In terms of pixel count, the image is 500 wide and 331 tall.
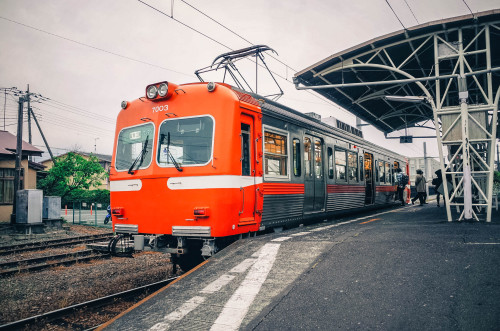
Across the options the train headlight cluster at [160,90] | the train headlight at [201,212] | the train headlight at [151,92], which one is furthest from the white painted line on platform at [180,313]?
the train headlight at [151,92]

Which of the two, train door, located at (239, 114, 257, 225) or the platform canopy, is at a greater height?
the platform canopy

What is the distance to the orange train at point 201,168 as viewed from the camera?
5656 millimetres

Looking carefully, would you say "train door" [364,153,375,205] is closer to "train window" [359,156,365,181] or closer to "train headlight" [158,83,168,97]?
"train window" [359,156,365,181]

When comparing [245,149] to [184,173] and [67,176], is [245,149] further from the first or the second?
[67,176]

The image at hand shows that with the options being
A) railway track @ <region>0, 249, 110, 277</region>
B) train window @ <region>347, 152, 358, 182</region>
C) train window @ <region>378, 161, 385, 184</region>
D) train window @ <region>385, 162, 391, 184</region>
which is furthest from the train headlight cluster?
train window @ <region>385, 162, 391, 184</region>

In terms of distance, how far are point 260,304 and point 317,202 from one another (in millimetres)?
5493

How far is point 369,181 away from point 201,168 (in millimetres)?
9862

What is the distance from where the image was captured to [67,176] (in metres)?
26.6

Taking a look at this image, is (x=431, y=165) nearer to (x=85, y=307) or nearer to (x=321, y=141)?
(x=321, y=141)

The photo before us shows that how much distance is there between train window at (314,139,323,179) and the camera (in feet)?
29.6

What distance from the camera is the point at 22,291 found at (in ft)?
23.2

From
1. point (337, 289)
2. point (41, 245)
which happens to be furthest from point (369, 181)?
point (41, 245)

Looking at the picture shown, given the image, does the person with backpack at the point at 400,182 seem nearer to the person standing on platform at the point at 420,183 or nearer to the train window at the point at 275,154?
the person standing on platform at the point at 420,183

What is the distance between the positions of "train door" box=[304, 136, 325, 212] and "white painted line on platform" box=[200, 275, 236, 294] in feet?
13.5
